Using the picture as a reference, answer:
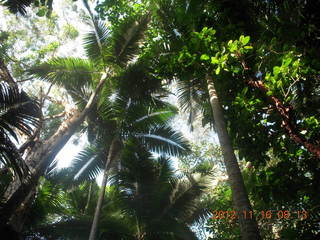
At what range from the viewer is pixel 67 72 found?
7312mm

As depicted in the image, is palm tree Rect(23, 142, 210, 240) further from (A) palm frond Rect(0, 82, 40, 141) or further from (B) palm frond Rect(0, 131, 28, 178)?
(B) palm frond Rect(0, 131, 28, 178)

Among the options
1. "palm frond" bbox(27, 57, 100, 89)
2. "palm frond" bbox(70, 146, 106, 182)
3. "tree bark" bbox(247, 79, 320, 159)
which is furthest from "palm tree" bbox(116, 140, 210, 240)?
"tree bark" bbox(247, 79, 320, 159)

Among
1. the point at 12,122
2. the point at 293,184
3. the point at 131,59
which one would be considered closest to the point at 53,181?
the point at 131,59

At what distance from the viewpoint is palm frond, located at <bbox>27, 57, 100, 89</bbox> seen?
7.07 m

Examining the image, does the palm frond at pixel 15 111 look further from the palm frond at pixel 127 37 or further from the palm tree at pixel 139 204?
the palm frond at pixel 127 37

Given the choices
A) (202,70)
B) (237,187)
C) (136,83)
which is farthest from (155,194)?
(202,70)

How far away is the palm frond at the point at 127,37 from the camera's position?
706 centimetres

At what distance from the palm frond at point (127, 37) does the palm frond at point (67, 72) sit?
0.87 meters

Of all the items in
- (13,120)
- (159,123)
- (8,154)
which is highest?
(159,123)

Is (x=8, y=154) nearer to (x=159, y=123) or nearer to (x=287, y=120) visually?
(x=287, y=120)

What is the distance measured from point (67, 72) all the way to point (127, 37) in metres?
2.01

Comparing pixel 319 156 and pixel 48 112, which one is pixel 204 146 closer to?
pixel 48 112

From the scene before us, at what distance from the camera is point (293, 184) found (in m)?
3.28

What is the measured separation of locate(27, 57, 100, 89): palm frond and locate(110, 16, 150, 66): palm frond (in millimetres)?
870
